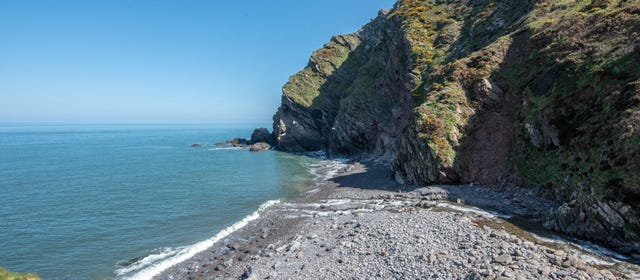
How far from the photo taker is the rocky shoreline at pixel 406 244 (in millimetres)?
15766

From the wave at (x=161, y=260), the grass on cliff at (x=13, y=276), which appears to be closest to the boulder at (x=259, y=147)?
the wave at (x=161, y=260)

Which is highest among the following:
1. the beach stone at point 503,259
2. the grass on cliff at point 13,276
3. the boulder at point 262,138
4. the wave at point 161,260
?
the boulder at point 262,138

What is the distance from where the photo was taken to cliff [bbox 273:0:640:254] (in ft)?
64.7

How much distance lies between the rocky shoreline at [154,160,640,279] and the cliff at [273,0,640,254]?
8.05 ft

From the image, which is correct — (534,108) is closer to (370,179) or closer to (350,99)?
(370,179)

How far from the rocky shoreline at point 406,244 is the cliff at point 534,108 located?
2453 mm

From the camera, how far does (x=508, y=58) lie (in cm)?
3928

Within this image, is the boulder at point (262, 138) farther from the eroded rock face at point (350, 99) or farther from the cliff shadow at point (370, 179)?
the cliff shadow at point (370, 179)

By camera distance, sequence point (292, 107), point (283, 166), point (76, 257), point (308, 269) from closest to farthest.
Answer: point (308, 269)
point (76, 257)
point (283, 166)
point (292, 107)

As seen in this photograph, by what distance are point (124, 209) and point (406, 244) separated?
32.5 metres

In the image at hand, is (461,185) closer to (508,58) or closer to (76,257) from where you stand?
(508,58)

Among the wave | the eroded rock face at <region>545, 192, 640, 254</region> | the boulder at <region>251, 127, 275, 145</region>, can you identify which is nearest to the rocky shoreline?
the wave

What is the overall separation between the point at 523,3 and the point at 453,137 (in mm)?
33898

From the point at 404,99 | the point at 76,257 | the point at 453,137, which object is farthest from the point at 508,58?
the point at 76,257
